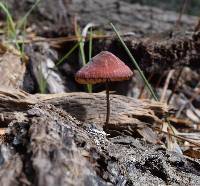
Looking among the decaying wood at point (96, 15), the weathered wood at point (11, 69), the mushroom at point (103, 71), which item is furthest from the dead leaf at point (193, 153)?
the decaying wood at point (96, 15)

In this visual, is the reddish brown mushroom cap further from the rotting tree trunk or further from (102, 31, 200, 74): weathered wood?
(102, 31, 200, 74): weathered wood

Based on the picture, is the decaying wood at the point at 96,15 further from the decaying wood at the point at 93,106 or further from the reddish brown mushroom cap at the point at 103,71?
the reddish brown mushroom cap at the point at 103,71

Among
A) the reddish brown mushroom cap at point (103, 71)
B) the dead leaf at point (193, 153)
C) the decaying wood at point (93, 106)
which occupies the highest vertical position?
the reddish brown mushroom cap at point (103, 71)

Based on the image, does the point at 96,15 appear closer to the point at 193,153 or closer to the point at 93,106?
the point at 93,106

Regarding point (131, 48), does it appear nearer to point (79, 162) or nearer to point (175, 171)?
point (175, 171)

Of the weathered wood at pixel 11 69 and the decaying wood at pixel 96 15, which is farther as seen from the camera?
the decaying wood at pixel 96 15

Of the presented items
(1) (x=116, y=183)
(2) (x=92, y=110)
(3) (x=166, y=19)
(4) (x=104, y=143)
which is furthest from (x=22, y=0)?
(1) (x=116, y=183)

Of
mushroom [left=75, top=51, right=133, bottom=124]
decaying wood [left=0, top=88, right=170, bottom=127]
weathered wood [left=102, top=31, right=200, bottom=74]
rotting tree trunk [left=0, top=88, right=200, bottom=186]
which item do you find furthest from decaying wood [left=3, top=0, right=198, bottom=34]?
rotting tree trunk [left=0, top=88, right=200, bottom=186]
